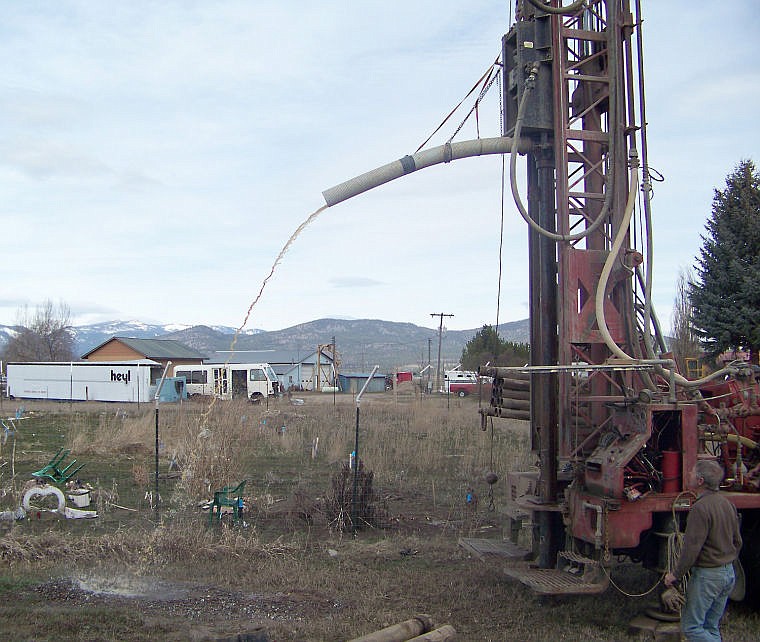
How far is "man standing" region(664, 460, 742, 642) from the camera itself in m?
5.57

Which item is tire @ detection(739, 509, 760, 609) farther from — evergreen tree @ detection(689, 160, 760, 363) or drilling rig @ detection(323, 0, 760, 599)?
evergreen tree @ detection(689, 160, 760, 363)

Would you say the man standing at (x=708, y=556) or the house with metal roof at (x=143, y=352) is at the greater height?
the house with metal roof at (x=143, y=352)

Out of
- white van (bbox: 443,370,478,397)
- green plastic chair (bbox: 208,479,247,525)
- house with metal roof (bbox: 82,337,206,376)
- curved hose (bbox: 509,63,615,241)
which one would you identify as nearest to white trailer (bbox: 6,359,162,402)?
house with metal roof (bbox: 82,337,206,376)

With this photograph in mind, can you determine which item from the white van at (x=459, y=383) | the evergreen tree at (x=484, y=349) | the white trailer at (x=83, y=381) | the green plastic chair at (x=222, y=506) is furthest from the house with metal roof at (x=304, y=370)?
the green plastic chair at (x=222, y=506)

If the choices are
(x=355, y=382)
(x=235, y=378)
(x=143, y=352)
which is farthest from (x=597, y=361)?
(x=355, y=382)

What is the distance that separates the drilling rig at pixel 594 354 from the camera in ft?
21.9

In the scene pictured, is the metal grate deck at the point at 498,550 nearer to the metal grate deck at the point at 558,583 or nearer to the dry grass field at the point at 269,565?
the dry grass field at the point at 269,565

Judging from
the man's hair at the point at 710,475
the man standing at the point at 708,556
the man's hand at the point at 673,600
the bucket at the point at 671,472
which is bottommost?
the man's hand at the point at 673,600

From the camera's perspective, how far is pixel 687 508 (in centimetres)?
664

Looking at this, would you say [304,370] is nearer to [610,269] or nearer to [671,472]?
[610,269]

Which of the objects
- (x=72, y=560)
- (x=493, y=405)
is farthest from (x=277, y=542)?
(x=493, y=405)

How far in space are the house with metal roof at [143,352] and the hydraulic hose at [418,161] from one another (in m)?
54.5

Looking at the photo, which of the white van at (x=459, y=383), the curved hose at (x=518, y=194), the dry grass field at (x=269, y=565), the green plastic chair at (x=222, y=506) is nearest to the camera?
the dry grass field at (x=269, y=565)

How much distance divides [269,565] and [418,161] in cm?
498
